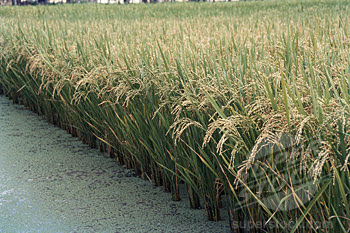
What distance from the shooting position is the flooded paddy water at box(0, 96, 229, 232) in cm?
201

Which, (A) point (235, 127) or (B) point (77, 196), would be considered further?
(B) point (77, 196)

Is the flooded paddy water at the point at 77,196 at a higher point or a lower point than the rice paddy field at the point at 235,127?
lower

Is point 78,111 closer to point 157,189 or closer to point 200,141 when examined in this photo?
point 157,189

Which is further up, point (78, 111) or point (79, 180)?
point (78, 111)

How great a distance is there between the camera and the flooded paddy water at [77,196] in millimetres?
2008

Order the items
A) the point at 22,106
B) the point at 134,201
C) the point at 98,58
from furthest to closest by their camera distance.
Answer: the point at 22,106 → the point at 98,58 → the point at 134,201

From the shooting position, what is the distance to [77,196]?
7.62 ft

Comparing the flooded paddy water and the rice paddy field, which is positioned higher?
the rice paddy field

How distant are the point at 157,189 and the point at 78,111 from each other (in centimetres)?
110

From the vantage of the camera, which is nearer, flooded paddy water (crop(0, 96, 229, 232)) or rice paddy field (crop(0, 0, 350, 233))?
rice paddy field (crop(0, 0, 350, 233))

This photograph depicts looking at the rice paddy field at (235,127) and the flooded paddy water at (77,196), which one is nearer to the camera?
the rice paddy field at (235,127)

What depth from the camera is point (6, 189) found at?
96.0 inches

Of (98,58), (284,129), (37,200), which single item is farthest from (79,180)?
(284,129)

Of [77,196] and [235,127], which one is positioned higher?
[235,127]
